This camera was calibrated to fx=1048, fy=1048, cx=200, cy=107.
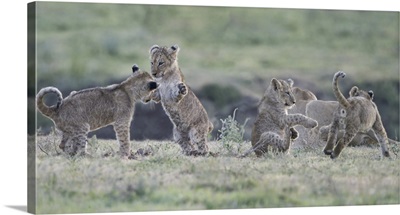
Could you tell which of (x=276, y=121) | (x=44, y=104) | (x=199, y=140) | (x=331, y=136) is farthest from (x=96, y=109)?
(x=331, y=136)

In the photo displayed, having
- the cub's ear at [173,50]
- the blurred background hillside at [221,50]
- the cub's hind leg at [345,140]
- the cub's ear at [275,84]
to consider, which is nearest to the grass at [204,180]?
the cub's hind leg at [345,140]

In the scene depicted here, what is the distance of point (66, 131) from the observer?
12.7 m

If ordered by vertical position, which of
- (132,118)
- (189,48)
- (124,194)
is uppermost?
(189,48)

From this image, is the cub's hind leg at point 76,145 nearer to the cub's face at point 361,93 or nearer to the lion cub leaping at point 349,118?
the lion cub leaping at point 349,118

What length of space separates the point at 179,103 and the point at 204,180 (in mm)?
1092

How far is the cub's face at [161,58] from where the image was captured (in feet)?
43.2

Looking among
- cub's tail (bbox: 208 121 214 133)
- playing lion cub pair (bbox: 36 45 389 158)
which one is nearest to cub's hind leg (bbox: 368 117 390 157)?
playing lion cub pair (bbox: 36 45 389 158)

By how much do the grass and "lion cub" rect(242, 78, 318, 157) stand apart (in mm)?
148

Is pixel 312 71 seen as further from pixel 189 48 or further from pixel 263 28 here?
pixel 189 48

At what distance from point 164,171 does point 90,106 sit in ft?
3.97

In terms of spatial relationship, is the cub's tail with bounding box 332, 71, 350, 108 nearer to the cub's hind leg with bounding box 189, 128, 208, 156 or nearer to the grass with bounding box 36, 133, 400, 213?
the grass with bounding box 36, 133, 400, 213

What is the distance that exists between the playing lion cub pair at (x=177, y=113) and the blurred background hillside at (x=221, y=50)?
0.10 metres

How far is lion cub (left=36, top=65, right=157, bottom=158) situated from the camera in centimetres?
1268

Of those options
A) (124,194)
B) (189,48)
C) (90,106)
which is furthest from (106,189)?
(189,48)
